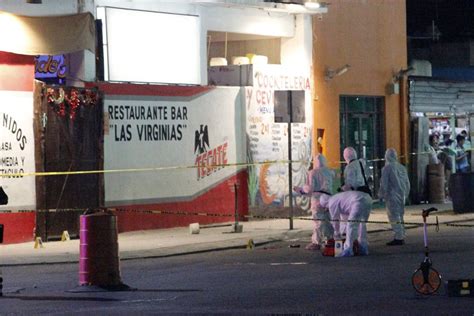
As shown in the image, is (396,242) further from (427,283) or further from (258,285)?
(427,283)

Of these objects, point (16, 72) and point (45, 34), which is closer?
point (45, 34)

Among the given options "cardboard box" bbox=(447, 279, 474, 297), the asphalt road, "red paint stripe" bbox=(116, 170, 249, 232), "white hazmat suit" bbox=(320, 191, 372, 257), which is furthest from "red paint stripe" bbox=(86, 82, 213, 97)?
"cardboard box" bbox=(447, 279, 474, 297)

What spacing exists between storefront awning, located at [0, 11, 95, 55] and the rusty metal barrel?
792cm

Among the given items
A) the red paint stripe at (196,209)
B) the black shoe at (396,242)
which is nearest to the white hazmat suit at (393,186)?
the black shoe at (396,242)

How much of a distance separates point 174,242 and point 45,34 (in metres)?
4.52

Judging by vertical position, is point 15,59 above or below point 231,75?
below

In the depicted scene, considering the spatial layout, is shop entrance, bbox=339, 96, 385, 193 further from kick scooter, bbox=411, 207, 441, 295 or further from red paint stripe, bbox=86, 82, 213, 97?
kick scooter, bbox=411, 207, 441, 295

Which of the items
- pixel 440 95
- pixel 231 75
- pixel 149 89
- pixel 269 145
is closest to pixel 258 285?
pixel 149 89

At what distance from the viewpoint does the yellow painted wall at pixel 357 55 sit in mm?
31359

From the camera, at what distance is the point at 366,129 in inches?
1316

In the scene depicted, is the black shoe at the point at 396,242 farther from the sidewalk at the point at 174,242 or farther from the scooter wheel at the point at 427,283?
the scooter wheel at the point at 427,283

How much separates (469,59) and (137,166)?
21.0 m

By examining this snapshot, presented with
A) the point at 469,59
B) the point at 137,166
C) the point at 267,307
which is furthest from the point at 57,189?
the point at 469,59

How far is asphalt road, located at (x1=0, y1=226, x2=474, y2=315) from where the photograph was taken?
13633 millimetres
